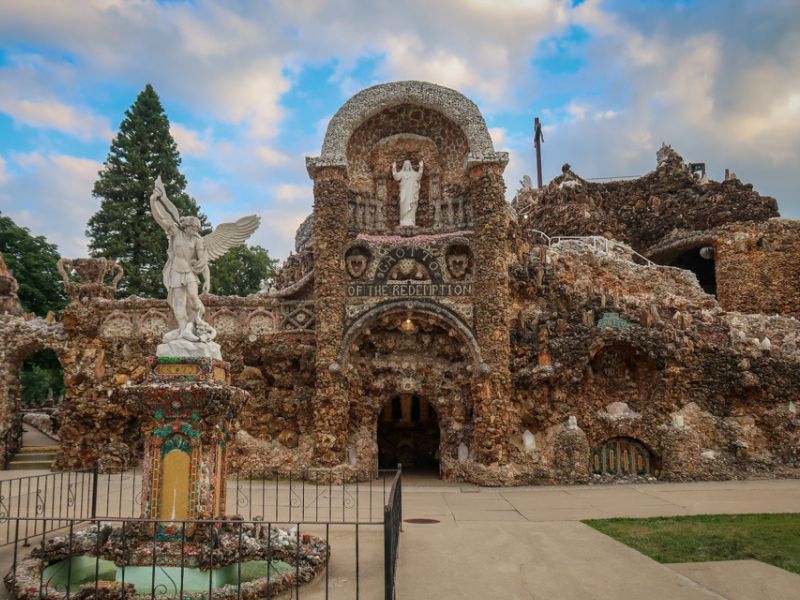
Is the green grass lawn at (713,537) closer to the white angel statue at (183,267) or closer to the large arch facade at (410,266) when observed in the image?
the large arch facade at (410,266)

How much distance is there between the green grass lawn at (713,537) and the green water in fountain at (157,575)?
594 centimetres

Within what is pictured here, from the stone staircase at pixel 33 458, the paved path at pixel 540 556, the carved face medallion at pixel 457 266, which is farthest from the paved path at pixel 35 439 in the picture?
the carved face medallion at pixel 457 266

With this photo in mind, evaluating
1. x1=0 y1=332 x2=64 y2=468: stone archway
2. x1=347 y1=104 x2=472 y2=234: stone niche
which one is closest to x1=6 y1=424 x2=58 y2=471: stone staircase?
x1=0 y1=332 x2=64 y2=468: stone archway

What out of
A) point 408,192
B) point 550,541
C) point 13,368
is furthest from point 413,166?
point 13,368

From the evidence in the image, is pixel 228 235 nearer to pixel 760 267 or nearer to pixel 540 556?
pixel 540 556

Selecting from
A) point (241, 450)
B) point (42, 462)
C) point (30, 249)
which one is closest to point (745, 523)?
point (241, 450)

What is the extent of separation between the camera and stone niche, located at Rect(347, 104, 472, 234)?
20.2 m

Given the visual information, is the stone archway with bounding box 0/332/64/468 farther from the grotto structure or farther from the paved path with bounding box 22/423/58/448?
the paved path with bounding box 22/423/58/448

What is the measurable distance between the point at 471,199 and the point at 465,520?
10.9 meters

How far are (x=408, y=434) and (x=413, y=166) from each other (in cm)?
988

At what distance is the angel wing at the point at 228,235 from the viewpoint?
10539 millimetres

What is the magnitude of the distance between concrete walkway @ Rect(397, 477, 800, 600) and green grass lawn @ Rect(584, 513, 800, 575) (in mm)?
485

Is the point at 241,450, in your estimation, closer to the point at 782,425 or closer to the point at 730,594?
the point at 730,594

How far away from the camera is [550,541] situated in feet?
33.1
